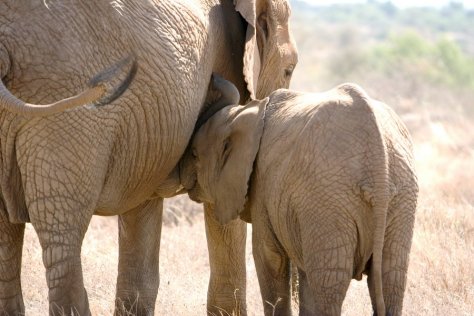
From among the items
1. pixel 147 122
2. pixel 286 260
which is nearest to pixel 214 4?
pixel 147 122

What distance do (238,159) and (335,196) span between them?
0.85m

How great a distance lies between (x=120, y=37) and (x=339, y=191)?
128 cm

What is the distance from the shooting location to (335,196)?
17.5 feet

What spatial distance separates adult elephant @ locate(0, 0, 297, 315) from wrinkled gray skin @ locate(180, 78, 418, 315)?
0.55 meters

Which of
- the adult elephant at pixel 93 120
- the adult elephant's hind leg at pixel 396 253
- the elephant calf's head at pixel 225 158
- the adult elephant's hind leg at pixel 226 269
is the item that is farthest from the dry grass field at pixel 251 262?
the adult elephant's hind leg at pixel 396 253

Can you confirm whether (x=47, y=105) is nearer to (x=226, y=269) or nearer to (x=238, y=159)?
(x=238, y=159)

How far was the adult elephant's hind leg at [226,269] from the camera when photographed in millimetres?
7020

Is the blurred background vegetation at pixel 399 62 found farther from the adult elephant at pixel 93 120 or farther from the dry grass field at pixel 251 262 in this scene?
the adult elephant at pixel 93 120

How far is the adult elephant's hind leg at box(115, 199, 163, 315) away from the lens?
682 centimetres

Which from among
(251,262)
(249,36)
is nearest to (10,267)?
(249,36)

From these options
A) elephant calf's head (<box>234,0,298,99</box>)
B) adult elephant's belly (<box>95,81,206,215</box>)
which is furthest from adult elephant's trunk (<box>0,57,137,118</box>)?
elephant calf's head (<box>234,0,298,99</box>)

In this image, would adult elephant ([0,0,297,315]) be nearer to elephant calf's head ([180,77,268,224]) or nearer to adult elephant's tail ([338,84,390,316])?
elephant calf's head ([180,77,268,224])

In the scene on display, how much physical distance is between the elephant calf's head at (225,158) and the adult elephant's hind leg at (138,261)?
0.43 meters

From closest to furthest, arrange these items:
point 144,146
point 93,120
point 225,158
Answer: point 93,120
point 144,146
point 225,158
